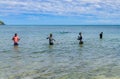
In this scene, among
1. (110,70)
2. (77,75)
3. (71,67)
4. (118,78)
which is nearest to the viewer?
(118,78)

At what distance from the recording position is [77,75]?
17156mm

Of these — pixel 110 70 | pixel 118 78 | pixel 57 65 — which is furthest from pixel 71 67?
pixel 118 78

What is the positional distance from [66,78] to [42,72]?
7.31ft

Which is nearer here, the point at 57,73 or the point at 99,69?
the point at 57,73

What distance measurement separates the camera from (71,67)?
20.1 meters

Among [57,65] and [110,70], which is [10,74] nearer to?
[57,65]

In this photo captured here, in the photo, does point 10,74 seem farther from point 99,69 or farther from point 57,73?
point 99,69

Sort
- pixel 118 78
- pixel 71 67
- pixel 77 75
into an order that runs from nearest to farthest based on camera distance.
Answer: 1. pixel 118 78
2. pixel 77 75
3. pixel 71 67

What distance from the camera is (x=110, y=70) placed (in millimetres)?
18781

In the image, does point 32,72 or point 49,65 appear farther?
point 49,65

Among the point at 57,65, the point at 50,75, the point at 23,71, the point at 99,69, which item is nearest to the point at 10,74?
the point at 23,71

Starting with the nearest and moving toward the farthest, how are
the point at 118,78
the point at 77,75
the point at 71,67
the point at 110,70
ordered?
the point at 118,78, the point at 77,75, the point at 110,70, the point at 71,67

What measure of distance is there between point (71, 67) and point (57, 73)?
261cm

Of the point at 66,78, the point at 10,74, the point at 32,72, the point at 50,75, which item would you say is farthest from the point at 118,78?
the point at 10,74
